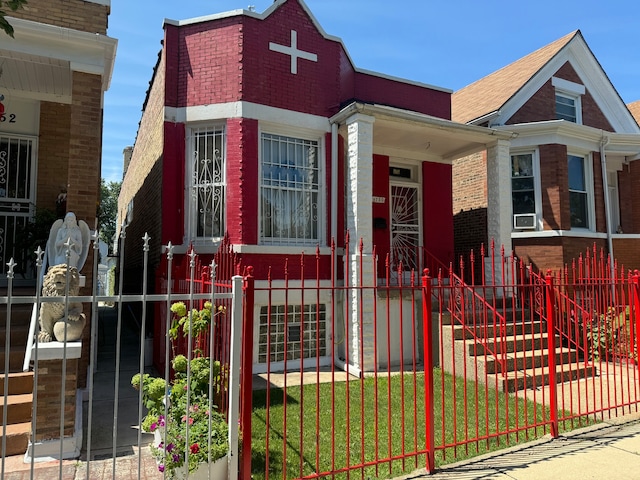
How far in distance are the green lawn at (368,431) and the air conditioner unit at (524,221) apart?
5833 mm

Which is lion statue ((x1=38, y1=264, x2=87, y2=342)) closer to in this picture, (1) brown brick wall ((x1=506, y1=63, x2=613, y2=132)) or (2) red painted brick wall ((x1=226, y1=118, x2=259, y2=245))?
(2) red painted brick wall ((x1=226, y1=118, x2=259, y2=245))

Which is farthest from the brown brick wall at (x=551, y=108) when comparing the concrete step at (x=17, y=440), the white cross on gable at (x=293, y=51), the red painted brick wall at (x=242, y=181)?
the concrete step at (x=17, y=440)

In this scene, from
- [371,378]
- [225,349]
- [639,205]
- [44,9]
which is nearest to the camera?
[225,349]

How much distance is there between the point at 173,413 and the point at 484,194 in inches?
400

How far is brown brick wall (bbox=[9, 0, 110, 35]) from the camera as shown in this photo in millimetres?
6012

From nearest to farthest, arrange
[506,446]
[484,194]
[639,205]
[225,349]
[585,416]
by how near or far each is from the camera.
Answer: [225,349] → [506,446] → [585,416] → [484,194] → [639,205]

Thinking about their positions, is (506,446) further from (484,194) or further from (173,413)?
(484,194)

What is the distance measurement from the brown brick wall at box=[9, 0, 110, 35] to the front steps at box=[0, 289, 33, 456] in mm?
3956

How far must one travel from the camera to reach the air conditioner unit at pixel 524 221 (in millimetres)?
11102

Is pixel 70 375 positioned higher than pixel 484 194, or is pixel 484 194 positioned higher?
pixel 484 194

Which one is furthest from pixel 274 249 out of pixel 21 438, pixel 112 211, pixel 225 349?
pixel 112 211

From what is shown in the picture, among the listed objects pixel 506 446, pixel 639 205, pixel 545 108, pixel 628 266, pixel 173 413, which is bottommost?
pixel 506 446

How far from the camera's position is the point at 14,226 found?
7.55 metres

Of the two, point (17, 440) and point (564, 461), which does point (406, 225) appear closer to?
point (564, 461)
